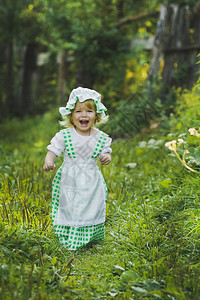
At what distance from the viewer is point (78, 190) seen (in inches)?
111

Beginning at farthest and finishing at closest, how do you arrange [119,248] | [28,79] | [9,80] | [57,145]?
1. [28,79]
2. [9,80]
3. [57,145]
4. [119,248]

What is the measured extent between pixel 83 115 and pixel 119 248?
96 centimetres

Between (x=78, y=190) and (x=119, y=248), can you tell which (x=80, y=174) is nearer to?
(x=78, y=190)

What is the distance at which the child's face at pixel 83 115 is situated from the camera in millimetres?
2812

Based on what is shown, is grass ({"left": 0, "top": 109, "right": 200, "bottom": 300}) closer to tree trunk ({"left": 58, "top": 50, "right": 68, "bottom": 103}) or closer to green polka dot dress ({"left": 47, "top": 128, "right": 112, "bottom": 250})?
green polka dot dress ({"left": 47, "top": 128, "right": 112, "bottom": 250})

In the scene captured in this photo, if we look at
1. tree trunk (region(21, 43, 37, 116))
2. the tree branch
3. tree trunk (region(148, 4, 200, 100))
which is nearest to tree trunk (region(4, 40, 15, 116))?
tree trunk (region(21, 43, 37, 116))

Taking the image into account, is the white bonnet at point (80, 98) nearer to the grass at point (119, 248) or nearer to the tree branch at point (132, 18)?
the grass at point (119, 248)

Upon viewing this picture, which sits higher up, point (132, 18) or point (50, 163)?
point (132, 18)

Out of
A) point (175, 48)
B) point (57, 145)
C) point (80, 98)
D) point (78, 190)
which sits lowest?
point (78, 190)

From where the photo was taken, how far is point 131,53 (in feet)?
25.6

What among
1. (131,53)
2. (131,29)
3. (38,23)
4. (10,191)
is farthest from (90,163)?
(38,23)

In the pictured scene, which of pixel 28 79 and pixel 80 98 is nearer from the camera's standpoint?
pixel 80 98

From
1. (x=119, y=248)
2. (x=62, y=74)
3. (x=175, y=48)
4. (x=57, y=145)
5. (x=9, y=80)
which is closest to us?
(x=119, y=248)

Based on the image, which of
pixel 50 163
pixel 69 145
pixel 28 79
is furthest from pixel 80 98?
pixel 28 79
